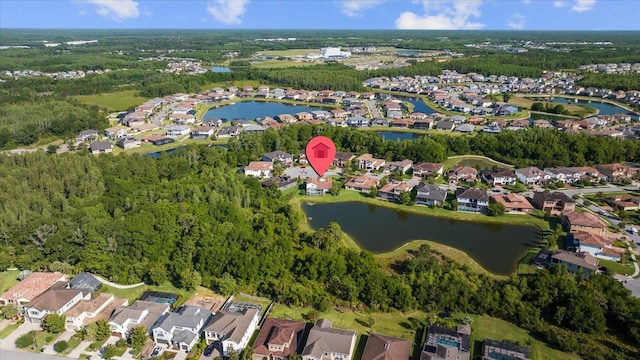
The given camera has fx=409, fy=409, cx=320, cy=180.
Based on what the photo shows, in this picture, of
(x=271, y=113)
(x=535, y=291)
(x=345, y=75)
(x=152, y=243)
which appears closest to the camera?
(x=535, y=291)

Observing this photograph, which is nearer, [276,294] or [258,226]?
[276,294]

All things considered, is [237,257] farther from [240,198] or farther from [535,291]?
[535,291]

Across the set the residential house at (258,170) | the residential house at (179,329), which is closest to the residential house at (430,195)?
Answer: the residential house at (258,170)

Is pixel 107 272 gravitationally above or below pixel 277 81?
below

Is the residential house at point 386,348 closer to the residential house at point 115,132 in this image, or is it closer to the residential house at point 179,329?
the residential house at point 179,329

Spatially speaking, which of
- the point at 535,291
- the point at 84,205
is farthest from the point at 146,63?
the point at 535,291

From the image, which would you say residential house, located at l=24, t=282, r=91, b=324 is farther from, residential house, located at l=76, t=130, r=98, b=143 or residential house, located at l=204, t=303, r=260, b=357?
residential house, located at l=76, t=130, r=98, b=143
